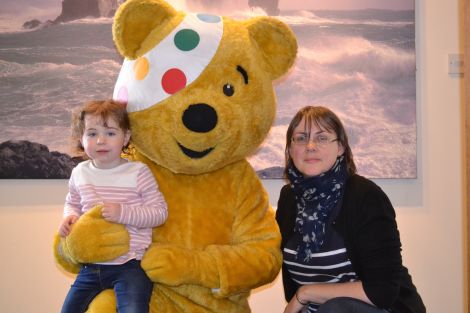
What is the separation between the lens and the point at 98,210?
1340mm

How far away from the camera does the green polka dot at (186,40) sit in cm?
141

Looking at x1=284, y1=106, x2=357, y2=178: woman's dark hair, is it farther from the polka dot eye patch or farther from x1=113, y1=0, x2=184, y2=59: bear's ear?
x1=113, y1=0, x2=184, y2=59: bear's ear

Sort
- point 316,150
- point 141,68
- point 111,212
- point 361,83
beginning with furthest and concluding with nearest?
point 361,83
point 316,150
point 141,68
point 111,212

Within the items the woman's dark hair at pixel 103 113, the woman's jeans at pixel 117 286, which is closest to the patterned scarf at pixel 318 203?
the woman's jeans at pixel 117 286

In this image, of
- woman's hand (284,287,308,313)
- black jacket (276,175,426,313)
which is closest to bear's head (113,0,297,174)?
black jacket (276,175,426,313)

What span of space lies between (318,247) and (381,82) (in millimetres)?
1020

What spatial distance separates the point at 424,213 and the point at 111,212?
4.93 ft

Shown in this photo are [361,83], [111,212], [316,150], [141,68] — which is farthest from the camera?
[361,83]

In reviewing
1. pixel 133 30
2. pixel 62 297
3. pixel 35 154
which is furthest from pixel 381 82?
pixel 62 297

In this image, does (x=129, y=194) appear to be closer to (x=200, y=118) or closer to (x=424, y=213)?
(x=200, y=118)

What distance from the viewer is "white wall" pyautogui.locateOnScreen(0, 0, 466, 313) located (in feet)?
7.30

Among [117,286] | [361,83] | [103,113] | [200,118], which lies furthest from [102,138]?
[361,83]

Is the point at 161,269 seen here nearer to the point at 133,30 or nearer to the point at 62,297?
the point at 133,30

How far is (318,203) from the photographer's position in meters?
1.54
